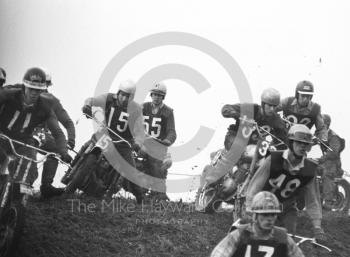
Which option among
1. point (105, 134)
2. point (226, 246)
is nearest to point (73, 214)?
point (105, 134)

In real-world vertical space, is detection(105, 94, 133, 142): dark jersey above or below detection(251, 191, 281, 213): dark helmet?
above

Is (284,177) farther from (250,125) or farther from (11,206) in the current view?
(11,206)

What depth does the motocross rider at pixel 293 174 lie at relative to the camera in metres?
11.1

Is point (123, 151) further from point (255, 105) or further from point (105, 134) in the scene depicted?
point (255, 105)

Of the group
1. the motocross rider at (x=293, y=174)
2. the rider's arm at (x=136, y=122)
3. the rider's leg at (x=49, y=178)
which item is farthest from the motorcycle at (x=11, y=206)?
the rider's arm at (x=136, y=122)

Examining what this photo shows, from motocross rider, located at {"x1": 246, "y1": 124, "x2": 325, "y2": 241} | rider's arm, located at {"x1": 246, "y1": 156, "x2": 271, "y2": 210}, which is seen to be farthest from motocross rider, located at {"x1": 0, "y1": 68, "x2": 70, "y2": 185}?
motocross rider, located at {"x1": 246, "y1": 124, "x2": 325, "y2": 241}

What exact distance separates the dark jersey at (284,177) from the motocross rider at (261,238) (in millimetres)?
1849

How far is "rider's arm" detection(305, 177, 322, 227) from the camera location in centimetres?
1115

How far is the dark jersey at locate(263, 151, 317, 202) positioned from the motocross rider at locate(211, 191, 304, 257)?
6.07ft

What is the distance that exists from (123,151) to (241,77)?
6.26 meters

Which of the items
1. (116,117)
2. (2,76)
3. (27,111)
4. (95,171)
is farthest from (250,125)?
(2,76)

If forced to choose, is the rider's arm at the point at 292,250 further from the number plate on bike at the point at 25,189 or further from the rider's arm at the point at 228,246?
the number plate on bike at the point at 25,189

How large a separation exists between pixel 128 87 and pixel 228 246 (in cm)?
673

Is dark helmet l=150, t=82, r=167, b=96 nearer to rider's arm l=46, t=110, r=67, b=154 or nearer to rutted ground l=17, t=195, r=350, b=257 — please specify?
rutted ground l=17, t=195, r=350, b=257
